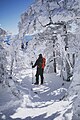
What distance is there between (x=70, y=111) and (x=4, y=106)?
228 cm

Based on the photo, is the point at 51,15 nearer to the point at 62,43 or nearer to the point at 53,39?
the point at 62,43

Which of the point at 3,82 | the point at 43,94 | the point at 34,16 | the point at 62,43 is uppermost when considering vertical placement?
the point at 34,16

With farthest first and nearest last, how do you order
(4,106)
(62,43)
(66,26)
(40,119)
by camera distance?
1. (62,43)
2. (66,26)
3. (4,106)
4. (40,119)

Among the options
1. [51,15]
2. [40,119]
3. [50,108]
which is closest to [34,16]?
[51,15]

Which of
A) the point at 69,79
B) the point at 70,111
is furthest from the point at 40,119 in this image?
the point at 69,79

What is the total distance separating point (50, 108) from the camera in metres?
7.93

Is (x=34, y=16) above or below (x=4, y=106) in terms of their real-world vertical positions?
above

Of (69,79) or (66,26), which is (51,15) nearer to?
(66,26)

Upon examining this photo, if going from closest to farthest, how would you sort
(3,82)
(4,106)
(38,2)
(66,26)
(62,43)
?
1. (4,106)
2. (3,82)
3. (38,2)
4. (66,26)
5. (62,43)

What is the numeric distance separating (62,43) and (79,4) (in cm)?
1193

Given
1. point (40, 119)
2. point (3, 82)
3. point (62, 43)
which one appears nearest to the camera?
point (40, 119)

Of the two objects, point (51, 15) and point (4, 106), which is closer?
point (4, 106)

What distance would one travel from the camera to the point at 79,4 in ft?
26.6

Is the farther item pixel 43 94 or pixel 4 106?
pixel 43 94
